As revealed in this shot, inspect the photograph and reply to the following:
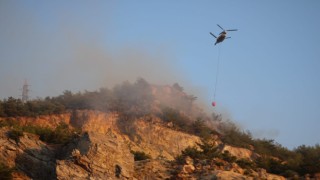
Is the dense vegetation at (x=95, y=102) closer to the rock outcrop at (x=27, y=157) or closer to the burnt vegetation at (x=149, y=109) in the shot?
the burnt vegetation at (x=149, y=109)

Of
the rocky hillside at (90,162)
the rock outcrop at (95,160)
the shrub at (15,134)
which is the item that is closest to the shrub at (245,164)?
the rocky hillside at (90,162)

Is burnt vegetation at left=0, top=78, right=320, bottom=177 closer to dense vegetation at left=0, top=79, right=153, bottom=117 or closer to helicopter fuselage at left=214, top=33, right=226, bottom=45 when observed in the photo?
dense vegetation at left=0, top=79, right=153, bottom=117

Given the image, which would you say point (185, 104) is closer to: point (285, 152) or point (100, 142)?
point (285, 152)

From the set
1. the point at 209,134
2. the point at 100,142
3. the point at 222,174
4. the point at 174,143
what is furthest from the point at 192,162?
the point at 209,134

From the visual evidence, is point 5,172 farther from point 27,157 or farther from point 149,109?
point 149,109

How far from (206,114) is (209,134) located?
28.4 ft

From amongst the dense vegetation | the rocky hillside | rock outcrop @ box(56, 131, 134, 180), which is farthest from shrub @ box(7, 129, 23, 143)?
the dense vegetation

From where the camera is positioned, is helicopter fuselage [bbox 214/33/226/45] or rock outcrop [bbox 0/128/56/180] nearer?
rock outcrop [bbox 0/128/56/180]

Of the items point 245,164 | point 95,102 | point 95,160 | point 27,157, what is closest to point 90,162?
point 95,160

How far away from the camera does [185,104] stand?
57.8 metres

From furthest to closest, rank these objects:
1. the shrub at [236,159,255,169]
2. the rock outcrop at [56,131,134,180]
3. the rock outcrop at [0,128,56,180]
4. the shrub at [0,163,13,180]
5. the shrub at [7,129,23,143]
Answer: the shrub at [236,159,255,169] < the shrub at [7,129,23,143] < the rock outcrop at [0,128,56,180] < the rock outcrop at [56,131,134,180] < the shrub at [0,163,13,180]

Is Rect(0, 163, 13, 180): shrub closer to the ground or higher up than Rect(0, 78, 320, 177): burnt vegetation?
closer to the ground

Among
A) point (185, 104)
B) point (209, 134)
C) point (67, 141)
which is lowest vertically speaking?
point (67, 141)

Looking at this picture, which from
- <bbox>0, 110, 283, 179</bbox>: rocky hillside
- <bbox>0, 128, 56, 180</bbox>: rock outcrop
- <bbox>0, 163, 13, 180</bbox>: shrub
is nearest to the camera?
<bbox>0, 163, 13, 180</bbox>: shrub
